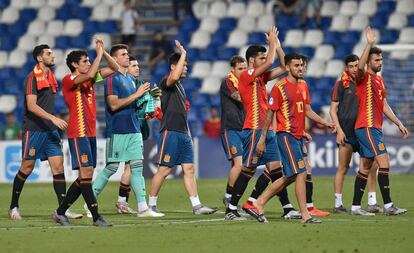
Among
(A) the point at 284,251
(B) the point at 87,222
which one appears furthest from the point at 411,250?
(B) the point at 87,222

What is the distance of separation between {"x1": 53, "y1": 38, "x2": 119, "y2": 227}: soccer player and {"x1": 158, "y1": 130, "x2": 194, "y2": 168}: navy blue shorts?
2099mm

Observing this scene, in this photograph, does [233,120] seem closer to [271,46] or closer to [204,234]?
[271,46]

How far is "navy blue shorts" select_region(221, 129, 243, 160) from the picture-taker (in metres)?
16.6

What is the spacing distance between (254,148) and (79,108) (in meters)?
2.25

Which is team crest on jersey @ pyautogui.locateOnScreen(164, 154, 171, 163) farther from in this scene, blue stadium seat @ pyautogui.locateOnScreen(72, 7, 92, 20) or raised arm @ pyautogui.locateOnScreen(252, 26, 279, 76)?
blue stadium seat @ pyautogui.locateOnScreen(72, 7, 92, 20)

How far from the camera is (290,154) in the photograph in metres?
13.7

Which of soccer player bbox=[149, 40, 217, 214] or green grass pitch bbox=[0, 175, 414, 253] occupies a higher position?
soccer player bbox=[149, 40, 217, 214]

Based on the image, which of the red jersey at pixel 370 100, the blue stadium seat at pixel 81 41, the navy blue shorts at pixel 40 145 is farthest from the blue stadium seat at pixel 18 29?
the red jersey at pixel 370 100

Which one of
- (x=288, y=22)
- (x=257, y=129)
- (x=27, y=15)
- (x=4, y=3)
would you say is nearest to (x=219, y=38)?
(x=288, y=22)

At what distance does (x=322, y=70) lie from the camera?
29.4 meters

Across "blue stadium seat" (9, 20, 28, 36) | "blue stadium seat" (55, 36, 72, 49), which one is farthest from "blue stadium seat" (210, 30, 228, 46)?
"blue stadium seat" (9, 20, 28, 36)

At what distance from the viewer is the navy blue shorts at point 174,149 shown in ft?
52.2

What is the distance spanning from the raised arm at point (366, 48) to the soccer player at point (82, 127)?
3.24m

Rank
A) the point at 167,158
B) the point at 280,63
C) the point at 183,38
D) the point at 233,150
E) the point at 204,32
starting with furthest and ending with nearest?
the point at 183,38
the point at 204,32
the point at 233,150
the point at 167,158
the point at 280,63
